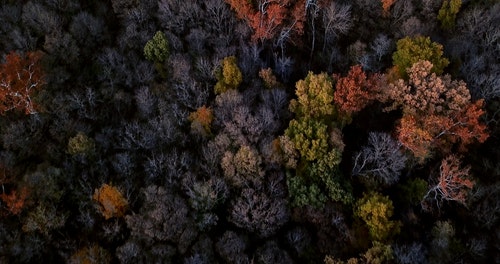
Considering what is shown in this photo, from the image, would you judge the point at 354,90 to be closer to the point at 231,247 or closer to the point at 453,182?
the point at 453,182

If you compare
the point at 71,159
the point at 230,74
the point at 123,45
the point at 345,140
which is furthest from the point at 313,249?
the point at 123,45

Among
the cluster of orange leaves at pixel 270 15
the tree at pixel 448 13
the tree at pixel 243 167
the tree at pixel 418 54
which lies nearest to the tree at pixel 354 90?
the tree at pixel 418 54

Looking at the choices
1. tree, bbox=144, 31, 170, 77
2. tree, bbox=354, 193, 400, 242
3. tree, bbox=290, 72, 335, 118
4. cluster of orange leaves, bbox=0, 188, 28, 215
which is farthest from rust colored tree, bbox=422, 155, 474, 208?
cluster of orange leaves, bbox=0, 188, 28, 215

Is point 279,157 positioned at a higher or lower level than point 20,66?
lower

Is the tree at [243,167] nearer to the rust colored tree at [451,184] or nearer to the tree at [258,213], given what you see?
the tree at [258,213]

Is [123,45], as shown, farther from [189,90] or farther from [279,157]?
[279,157]

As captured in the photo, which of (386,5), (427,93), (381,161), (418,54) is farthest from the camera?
(386,5)

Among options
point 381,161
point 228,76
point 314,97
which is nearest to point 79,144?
point 228,76
